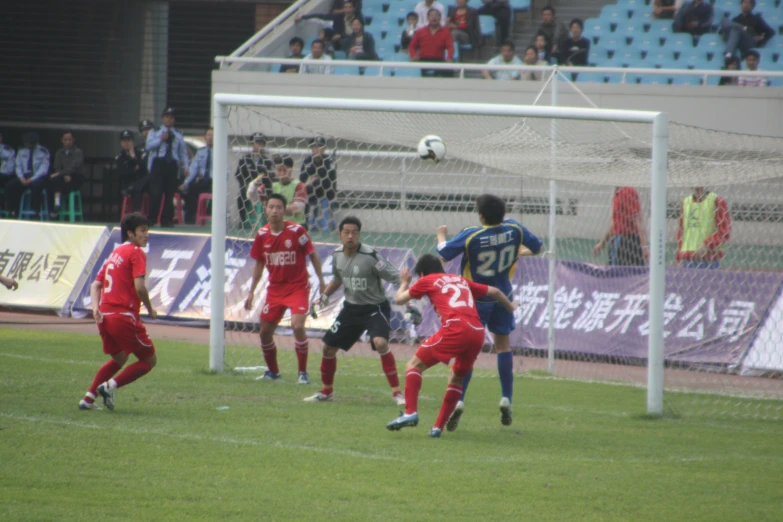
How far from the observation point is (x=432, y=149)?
9.52 meters

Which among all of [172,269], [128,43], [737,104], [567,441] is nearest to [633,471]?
[567,441]

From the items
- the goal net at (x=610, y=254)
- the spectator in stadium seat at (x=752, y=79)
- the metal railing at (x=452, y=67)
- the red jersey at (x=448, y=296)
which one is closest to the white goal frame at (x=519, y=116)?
the goal net at (x=610, y=254)

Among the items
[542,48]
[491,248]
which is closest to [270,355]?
[491,248]

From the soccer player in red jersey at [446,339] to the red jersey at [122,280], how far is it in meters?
2.33

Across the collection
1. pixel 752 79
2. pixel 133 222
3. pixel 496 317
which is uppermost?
pixel 752 79

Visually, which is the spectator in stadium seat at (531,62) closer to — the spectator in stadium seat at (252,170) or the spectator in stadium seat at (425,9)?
the spectator in stadium seat at (425,9)

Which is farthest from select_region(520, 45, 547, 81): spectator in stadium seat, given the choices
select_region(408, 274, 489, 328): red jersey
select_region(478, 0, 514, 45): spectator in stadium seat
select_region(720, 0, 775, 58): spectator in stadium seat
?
select_region(408, 274, 489, 328): red jersey

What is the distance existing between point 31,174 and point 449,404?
16.2 metres

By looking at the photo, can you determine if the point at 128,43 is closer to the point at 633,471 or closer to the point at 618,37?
the point at 618,37

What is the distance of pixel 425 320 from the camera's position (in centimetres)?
1305

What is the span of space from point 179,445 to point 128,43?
20.4m

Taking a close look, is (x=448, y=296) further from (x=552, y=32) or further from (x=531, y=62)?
(x=552, y=32)

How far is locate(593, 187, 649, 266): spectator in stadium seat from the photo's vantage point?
12195 millimetres

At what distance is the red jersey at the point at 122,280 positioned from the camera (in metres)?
8.16
